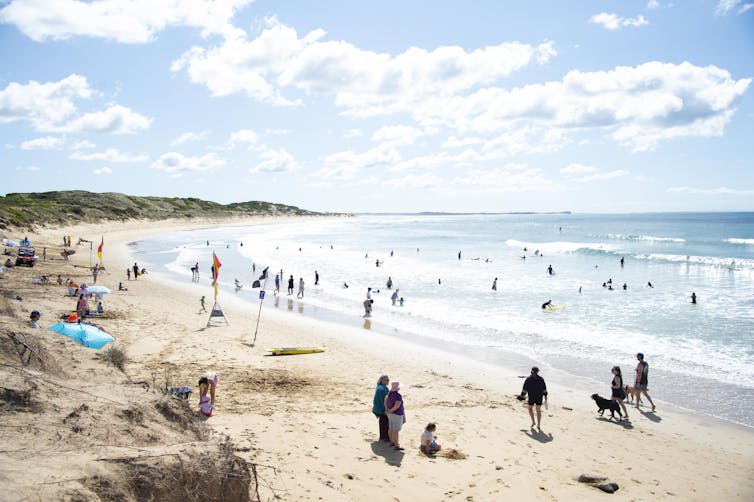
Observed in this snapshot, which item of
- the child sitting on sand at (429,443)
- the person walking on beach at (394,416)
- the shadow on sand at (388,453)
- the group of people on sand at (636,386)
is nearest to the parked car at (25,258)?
the shadow on sand at (388,453)

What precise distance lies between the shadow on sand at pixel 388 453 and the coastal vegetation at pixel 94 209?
52.1m

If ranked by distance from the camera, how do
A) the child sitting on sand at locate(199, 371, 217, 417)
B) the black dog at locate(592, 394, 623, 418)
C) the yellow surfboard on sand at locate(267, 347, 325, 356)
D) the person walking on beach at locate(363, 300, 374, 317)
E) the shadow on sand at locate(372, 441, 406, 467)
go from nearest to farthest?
the shadow on sand at locate(372, 441, 406, 467)
the child sitting on sand at locate(199, 371, 217, 417)
the black dog at locate(592, 394, 623, 418)
the yellow surfboard on sand at locate(267, 347, 325, 356)
the person walking on beach at locate(363, 300, 374, 317)

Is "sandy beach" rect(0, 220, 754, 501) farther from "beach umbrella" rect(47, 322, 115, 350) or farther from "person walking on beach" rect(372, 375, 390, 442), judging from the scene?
"beach umbrella" rect(47, 322, 115, 350)

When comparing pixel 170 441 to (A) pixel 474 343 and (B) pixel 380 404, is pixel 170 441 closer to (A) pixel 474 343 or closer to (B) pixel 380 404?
(B) pixel 380 404

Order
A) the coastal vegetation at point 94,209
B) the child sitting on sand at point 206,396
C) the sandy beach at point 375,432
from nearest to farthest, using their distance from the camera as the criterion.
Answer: the sandy beach at point 375,432
the child sitting on sand at point 206,396
the coastal vegetation at point 94,209

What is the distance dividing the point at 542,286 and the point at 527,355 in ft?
58.1

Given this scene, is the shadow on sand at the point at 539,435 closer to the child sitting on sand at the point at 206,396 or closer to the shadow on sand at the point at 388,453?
the shadow on sand at the point at 388,453

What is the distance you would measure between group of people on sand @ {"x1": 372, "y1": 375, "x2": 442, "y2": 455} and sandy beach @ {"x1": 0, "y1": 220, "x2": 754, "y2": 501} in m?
0.20

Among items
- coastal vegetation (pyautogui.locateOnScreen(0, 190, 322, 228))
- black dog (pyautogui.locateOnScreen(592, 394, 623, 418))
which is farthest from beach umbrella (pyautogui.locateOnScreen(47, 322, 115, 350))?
coastal vegetation (pyautogui.locateOnScreen(0, 190, 322, 228))

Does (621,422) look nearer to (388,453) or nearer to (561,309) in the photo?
(388,453)

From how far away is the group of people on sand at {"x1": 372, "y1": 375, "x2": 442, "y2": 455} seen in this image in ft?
27.4

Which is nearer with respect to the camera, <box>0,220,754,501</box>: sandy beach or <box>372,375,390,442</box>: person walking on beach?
<box>0,220,754,501</box>: sandy beach

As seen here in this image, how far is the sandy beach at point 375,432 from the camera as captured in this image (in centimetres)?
645

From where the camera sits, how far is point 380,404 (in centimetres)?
859
